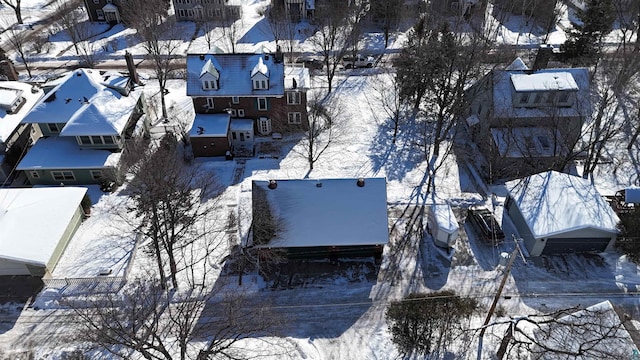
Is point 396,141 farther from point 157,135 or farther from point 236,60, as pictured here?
point 157,135

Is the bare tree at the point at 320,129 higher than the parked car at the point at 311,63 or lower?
lower

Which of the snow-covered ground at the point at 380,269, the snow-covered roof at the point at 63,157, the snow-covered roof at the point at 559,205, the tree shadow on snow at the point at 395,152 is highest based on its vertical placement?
the snow-covered roof at the point at 63,157

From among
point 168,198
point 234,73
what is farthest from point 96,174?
point 168,198

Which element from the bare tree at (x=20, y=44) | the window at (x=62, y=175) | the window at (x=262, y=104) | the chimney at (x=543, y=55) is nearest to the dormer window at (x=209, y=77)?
the window at (x=262, y=104)

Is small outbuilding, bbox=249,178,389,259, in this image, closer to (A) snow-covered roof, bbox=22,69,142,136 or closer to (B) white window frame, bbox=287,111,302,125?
(B) white window frame, bbox=287,111,302,125

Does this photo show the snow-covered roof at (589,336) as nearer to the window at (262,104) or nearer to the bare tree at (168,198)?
the bare tree at (168,198)

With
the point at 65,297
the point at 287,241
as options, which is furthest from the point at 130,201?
the point at 287,241

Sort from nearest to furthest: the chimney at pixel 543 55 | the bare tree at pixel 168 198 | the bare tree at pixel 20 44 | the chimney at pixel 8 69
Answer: the bare tree at pixel 168 198 < the chimney at pixel 543 55 < the chimney at pixel 8 69 < the bare tree at pixel 20 44
